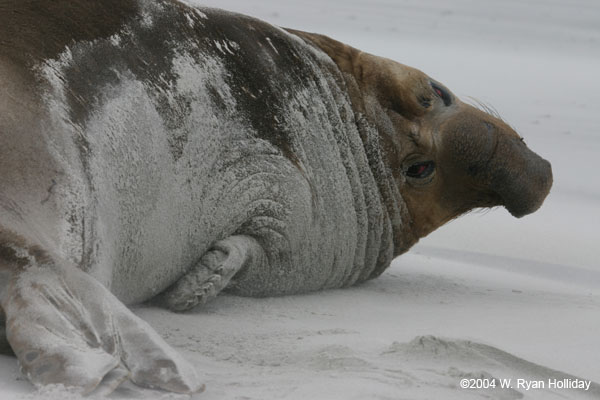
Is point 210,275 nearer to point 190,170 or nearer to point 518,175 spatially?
point 190,170

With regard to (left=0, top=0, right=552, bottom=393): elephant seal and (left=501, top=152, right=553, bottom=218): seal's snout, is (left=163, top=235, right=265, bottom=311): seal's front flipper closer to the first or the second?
(left=0, top=0, right=552, bottom=393): elephant seal

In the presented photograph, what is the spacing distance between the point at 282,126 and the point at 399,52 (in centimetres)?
505

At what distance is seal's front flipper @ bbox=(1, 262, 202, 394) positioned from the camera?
260 cm

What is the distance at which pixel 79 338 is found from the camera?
271cm

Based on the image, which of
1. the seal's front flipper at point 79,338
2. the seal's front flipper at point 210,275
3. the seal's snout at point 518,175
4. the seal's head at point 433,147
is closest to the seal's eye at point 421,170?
the seal's head at point 433,147

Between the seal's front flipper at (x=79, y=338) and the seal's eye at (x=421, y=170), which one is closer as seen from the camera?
the seal's front flipper at (x=79, y=338)

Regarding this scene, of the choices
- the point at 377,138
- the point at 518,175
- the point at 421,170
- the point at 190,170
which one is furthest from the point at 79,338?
the point at 518,175

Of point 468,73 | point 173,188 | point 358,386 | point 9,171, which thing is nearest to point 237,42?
point 173,188

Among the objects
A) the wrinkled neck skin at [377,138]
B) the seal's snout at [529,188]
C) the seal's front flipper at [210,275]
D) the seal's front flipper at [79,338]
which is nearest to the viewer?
the seal's front flipper at [79,338]

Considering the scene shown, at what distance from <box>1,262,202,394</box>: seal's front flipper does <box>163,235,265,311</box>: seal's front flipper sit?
0.90 meters

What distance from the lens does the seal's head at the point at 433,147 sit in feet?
14.8

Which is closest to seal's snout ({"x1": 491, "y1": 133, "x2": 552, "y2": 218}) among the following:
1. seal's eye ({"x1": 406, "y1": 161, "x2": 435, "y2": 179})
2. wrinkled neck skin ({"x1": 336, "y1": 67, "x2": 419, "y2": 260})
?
seal's eye ({"x1": 406, "y1": 161, "x2": 435, "y2": 179})

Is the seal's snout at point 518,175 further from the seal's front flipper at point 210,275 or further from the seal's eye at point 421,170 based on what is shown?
the seal's front flipper at point 210,275

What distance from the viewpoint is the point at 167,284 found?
12.4ft
